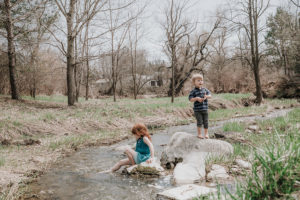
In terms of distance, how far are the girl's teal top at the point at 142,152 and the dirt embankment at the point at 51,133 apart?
75.9 inches

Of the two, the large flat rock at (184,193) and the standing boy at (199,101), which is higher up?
the standing boy at (199,101)

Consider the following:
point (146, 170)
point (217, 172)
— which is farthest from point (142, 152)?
point (217, 172)

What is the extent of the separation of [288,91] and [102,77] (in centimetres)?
3076

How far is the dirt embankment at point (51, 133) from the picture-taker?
4508mm

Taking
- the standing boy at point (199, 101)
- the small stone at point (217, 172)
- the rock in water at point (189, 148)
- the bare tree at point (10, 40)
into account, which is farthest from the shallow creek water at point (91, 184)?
the bare tree at point (10, 40)

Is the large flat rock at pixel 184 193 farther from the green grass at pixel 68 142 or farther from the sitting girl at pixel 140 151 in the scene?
the green grass at pixel 68 142

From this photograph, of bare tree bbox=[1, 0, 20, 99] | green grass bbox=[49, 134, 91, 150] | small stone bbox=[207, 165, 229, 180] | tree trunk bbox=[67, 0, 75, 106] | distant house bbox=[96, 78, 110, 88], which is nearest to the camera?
small stone bbox=[207, 165, 229, 180]

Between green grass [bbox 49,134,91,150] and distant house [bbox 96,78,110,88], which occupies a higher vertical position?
distant house [bbox 96,78,110,88]

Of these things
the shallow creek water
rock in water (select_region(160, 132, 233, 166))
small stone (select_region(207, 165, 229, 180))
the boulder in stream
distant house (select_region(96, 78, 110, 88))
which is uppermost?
distant house (select_region(96, 78, 110, 88))

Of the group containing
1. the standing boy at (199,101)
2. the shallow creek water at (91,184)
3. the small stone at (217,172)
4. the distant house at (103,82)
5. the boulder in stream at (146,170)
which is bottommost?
the shallow creek water at (91,184)

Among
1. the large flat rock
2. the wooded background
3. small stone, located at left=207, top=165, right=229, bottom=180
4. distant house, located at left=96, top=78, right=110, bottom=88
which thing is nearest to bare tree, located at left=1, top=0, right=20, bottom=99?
the wooded background

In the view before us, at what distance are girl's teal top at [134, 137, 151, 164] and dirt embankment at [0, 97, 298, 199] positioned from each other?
1928 mm

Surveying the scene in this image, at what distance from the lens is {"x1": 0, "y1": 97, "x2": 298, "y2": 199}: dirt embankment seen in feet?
14.8

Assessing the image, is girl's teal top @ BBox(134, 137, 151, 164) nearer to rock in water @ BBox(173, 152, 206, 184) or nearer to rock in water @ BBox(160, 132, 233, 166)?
rock in water @ BBox(160, 132, 233, 166)
